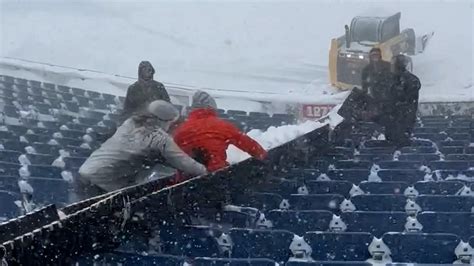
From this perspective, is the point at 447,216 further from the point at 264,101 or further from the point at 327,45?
the point at 327,45

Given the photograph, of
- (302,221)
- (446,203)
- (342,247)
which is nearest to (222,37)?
(446,203)

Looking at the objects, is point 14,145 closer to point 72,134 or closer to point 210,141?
point 72,134

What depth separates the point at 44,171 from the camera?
749 centimetres

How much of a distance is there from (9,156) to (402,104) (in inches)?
195

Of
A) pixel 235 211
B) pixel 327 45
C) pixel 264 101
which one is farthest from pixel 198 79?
pixel 235 211

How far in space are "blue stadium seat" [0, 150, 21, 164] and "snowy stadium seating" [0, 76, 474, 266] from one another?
11mm

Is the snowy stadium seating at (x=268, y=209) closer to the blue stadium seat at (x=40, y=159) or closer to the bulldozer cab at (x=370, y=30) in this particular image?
the blue stadium seat at (x=40, y=159)

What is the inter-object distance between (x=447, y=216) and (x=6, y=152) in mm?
4680

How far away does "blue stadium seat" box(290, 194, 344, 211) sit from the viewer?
21.1ft

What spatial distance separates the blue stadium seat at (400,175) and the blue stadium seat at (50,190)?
295 cm

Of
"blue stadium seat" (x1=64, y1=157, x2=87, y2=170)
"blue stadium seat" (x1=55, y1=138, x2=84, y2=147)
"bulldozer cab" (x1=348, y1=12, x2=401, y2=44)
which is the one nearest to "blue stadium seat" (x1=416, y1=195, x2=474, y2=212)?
"blue stadium seat" (x1=64, y1=157, x2=87, y2=170)

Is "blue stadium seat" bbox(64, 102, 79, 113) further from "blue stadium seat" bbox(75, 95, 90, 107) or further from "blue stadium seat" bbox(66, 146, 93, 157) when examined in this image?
"blue stadium seat" bbox(66, 146, 93, 157)

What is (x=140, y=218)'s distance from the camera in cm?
568

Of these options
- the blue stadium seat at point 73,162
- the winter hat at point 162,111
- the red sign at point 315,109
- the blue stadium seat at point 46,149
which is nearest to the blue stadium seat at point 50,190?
the blue stadium seat at point 73,162
